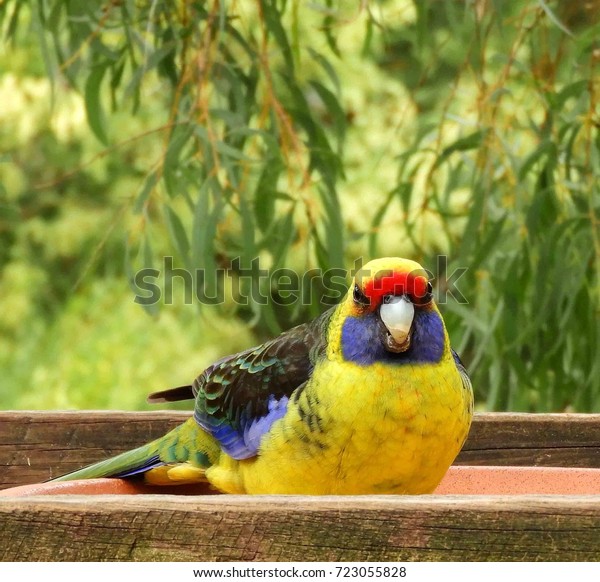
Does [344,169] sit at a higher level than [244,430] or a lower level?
higher

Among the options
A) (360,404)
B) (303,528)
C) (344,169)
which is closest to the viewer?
(303,528)

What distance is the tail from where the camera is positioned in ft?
6.60

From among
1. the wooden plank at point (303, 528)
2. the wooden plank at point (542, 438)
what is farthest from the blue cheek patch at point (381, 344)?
the wooden plank at point (303, 528)

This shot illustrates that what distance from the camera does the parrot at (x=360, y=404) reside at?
1726mm

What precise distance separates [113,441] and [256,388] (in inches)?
15.2

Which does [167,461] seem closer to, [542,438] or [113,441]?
[113,441]

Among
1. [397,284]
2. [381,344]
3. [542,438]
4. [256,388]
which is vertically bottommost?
[542,438]

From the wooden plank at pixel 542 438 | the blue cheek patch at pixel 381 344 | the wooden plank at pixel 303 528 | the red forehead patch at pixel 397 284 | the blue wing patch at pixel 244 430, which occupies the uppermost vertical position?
the red forehead patch at pixel 397 284

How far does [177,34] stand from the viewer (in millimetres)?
2713

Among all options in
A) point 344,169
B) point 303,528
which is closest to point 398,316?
point 303,528

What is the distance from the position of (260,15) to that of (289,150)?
0.37m

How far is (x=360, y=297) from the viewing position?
1848mm

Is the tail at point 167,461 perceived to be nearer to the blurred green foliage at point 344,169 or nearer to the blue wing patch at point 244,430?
the blue wing patch at point 244,430

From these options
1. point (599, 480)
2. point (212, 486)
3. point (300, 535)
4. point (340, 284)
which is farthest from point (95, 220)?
point (300, 535)
